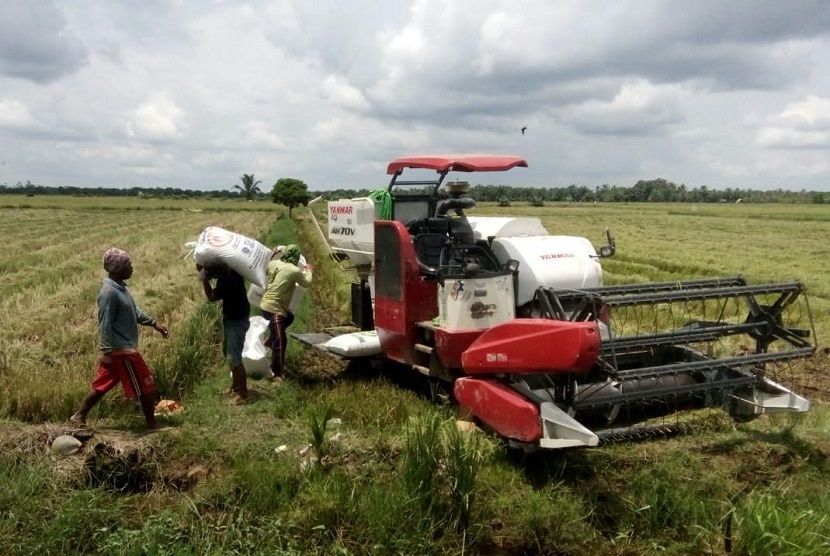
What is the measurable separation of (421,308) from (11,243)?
852 inches

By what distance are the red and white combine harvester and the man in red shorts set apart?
2.24 m

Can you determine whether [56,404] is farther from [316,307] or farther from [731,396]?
[316,307]

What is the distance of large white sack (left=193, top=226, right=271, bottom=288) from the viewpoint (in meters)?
6.81

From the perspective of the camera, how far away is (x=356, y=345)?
7.29 meters

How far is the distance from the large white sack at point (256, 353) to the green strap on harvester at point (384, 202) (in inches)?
71.3

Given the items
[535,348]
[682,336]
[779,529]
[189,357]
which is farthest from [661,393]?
[189,357]

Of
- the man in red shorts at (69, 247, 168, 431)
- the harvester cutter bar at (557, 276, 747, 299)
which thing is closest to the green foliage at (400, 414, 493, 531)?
the harvester cutter bar at (557, 276, 747, 299)

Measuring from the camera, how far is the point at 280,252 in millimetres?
Answer: 8094

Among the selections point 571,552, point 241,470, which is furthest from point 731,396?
point 241,470

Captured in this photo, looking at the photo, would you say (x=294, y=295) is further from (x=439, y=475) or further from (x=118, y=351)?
(x=439, y=475)

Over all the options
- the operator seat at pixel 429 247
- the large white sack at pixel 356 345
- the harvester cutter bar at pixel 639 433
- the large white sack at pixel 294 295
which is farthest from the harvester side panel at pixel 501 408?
the large white sack at pixel 294 295

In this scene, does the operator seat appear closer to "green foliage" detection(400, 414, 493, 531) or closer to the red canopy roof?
the red canopy roof

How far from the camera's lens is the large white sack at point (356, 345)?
23.9 ft

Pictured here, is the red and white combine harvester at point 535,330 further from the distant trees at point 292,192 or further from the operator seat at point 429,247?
the distant trees at point 292,192
